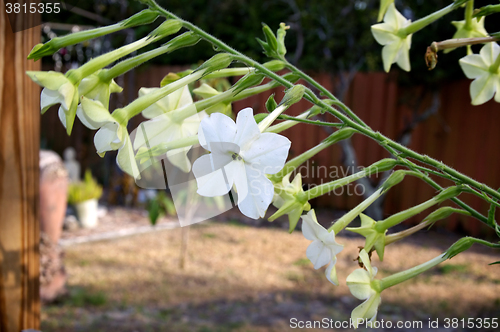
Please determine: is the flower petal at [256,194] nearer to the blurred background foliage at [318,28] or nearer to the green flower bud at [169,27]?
the green flower bud at [169,27]

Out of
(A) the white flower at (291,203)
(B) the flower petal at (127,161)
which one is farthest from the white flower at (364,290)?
(B) the flower petal at (127,161)

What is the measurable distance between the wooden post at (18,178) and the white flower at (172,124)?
40 cm

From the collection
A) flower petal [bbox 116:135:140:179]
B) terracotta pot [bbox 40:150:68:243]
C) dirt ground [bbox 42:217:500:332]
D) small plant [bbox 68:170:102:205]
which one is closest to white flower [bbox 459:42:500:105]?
flower petal [bbox 116:135:140:179]

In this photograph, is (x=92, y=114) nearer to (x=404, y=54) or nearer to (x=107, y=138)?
(x=107, y=138)

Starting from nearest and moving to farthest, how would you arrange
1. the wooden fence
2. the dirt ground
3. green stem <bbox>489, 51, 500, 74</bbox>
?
1. green stem <bbox>489, 51, 500, 74</bbox>
2. the dirt ground
3. the wooden fence

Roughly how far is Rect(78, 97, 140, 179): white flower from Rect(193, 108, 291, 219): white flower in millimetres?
79

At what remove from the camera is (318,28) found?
6.71 meters

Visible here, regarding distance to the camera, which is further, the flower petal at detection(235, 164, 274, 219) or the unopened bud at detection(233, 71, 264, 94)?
the unopened bud at detection(233, 71, 264, 94)

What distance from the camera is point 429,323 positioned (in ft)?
9.70

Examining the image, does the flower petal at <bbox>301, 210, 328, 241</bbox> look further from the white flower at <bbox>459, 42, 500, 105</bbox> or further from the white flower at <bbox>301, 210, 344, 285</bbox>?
the white flower at <bbox>459, 42, 500, 105</bbox>

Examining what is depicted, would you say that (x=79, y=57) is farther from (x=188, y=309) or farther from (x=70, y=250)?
(x=188, y=309)

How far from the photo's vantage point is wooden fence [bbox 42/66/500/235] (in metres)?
5.39

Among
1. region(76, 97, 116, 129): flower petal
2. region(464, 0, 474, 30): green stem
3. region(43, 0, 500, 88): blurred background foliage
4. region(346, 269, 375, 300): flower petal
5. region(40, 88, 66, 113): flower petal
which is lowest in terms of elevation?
region(346, 269, 375, 300): flower petal

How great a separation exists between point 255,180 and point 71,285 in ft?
11.8
